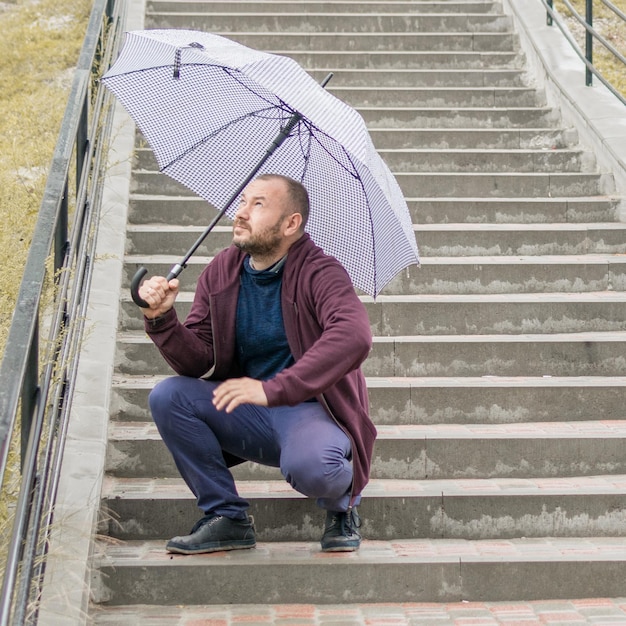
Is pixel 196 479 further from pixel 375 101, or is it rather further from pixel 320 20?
pixel 320 20

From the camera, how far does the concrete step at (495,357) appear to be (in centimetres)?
525

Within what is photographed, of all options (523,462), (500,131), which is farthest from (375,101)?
(523,462)

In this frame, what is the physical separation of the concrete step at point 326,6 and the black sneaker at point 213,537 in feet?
22.4

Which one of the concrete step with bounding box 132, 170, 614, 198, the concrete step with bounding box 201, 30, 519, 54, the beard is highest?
the concrete step with bounding box 201, 30, 519, 54

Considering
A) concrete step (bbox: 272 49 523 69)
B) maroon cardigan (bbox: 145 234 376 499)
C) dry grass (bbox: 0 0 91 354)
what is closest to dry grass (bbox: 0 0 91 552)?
dry grass (bbox: 0 0 91 354)

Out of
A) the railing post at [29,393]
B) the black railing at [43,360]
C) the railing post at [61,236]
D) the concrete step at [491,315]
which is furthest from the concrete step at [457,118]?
the railing post at [29,393]

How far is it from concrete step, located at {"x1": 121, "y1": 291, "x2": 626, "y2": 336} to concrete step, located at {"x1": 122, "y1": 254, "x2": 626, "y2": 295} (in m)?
0.30

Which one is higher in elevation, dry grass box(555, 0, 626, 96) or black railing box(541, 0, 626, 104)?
dry grass box(555, 0, 626, 96)

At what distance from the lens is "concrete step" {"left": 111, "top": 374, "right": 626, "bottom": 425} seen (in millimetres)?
4906

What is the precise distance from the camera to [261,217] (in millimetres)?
3713

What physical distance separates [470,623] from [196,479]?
1.13 metres

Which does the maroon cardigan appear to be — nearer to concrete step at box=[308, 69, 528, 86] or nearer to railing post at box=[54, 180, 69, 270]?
railing post at box=[54, 180, 69, 270]

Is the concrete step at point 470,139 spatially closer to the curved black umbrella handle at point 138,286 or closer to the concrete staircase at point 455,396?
the concrete staircase at point 455,396

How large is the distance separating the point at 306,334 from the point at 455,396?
1.48m
